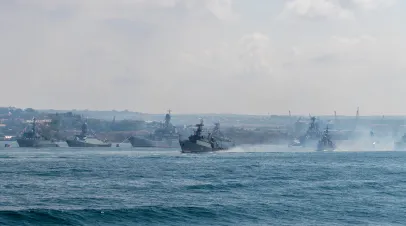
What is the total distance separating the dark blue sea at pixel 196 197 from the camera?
169ft

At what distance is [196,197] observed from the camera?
62.8 metres

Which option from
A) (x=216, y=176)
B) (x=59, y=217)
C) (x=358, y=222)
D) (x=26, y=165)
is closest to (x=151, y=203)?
(x=59, y=217)

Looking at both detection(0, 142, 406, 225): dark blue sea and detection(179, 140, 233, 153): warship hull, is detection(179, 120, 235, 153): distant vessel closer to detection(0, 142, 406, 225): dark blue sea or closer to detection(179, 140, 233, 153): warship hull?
detection(179, 140, 233, 153): warship hull

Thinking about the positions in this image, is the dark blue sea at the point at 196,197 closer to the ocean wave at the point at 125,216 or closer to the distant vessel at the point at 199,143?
the ocean wave at the point at 125,216

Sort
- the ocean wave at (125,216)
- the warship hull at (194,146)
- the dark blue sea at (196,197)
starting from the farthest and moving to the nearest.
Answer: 1. the warship hull at (194,146)
2. the dark blue sea at (196,197)
3. the ocean wave at (125,216)

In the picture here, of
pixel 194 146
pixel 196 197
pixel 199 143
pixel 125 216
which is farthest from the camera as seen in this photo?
pixel 199 143

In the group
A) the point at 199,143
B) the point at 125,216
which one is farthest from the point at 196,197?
→ the point at 199,143

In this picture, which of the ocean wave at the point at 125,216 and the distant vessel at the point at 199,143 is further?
the distant vessel at the point at 199,143

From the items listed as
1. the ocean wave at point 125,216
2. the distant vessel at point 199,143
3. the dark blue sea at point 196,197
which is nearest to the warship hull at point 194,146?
the distant vessel at point 199,143

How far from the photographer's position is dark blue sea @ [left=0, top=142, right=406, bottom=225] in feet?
169

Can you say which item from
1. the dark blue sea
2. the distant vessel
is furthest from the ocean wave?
the distant vessel

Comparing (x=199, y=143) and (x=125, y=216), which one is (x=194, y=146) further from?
(x=125, y=216)

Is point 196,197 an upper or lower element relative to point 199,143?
lower

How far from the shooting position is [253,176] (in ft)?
283
